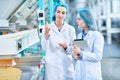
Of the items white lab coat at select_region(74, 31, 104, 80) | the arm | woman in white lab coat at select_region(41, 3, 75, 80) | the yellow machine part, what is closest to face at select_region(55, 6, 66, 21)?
woman in white lab coat at select_region(41, 3, 75, 80)

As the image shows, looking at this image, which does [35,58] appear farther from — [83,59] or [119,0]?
[119,0]

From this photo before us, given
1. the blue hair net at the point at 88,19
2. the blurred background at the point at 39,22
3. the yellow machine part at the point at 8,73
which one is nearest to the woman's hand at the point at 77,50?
the blue hair net at the point at 88,19

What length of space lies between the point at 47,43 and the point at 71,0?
8.90m

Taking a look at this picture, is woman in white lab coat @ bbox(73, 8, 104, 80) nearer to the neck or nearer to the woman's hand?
the woman's hand

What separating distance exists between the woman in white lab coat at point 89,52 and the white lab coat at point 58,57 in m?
0.18

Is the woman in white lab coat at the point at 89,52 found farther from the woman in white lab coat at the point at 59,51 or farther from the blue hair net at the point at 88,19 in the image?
the woman in white lab coat at the point at 59,51

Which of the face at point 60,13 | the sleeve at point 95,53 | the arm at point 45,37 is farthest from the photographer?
the face at point 60,13

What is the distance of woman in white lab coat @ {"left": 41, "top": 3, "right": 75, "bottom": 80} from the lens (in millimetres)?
2008

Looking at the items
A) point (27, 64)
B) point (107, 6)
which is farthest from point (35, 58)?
point (107, 6)

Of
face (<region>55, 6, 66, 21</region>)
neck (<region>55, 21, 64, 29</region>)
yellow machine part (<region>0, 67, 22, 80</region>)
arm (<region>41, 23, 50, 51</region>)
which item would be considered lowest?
yellow machine part (<region>0, 67, 22, 80</region>)

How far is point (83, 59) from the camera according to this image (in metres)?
1.79

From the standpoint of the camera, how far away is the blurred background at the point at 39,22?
70.3 inches

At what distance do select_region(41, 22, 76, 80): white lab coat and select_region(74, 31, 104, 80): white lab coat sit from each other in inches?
7.8

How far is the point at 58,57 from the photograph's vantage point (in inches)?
79.5
